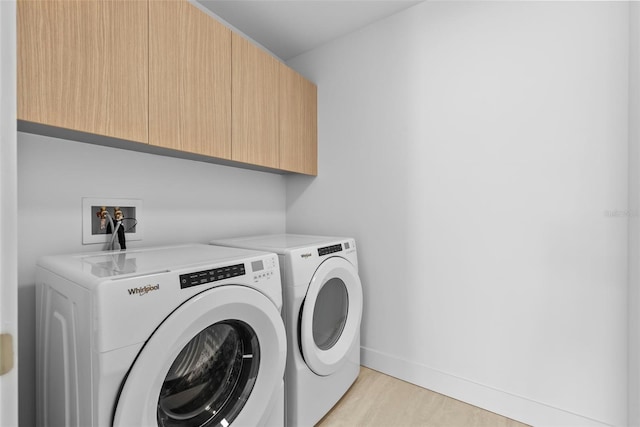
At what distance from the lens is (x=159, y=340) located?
2.75 feet

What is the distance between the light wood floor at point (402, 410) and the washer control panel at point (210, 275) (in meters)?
1.02

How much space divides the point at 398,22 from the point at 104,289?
83.4 inches

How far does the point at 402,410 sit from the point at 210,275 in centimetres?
135

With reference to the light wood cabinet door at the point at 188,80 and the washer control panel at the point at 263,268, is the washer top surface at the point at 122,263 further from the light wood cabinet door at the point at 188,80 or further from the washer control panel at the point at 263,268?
the light wood cabinet door at the point at 188,80

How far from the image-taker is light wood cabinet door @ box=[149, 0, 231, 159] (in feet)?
Result: 4.22

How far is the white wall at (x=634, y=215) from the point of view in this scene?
125cm

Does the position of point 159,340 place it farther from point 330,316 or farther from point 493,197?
point 493,197

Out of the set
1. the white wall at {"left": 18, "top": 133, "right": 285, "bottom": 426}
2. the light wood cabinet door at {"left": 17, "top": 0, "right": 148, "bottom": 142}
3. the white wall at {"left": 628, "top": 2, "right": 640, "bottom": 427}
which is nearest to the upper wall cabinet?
the light wood cabinet door at {"left": 17, "top": 0, "right": 148, "bottom": 142}

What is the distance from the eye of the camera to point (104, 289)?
77cm

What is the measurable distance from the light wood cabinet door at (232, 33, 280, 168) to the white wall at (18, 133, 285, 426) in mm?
340
